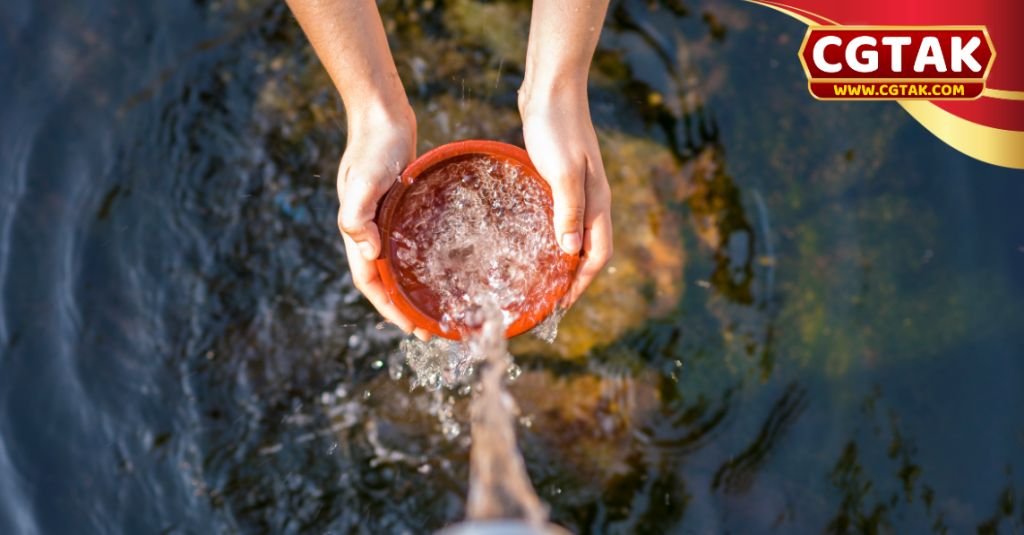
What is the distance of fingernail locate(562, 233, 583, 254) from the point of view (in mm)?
1678

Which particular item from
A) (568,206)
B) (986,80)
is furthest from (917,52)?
(568,206)

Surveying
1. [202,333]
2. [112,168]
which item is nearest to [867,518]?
[202,333]

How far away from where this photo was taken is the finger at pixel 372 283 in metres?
1.74

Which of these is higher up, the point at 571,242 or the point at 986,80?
the point at 986,80

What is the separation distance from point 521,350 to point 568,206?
0.96 m

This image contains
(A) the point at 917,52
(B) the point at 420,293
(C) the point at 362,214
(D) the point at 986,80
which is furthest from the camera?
(D) the point at 986,80

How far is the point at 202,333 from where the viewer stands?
2.42 m

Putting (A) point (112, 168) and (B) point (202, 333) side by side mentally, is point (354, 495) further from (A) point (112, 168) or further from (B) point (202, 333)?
(A) point (112, 168)

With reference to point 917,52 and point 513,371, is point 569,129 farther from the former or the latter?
point 917,52

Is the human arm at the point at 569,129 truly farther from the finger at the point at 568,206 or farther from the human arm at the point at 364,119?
the human arm at the point at 364,119

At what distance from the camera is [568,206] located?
5.46 feet

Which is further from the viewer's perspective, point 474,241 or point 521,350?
point 521,350

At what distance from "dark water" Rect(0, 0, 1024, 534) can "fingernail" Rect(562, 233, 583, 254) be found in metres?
0.83

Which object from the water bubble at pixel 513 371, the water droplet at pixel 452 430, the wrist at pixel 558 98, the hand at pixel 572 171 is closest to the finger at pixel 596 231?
the hand at pixel 572 171
